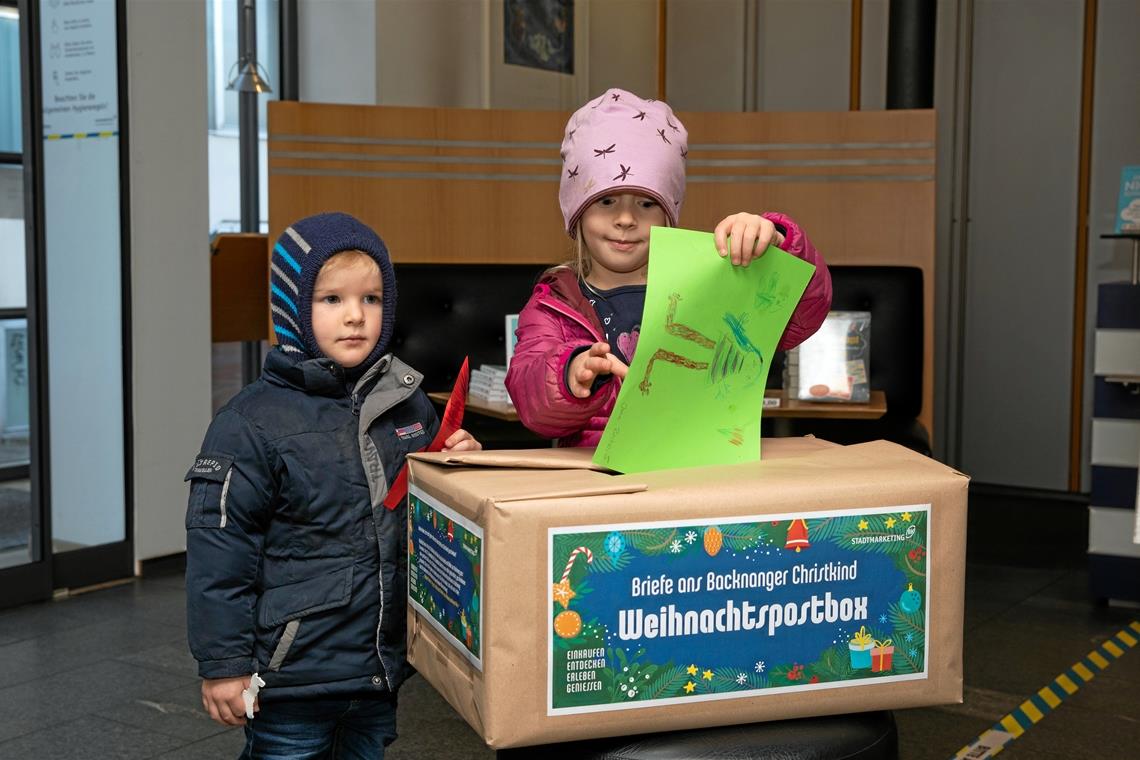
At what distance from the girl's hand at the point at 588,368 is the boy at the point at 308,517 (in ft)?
0.57

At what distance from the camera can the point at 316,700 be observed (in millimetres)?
1509

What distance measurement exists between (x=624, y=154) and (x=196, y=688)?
2.21 m

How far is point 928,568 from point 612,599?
0.30 m

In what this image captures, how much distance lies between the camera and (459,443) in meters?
1.44

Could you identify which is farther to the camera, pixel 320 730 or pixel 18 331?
pixel 18 331

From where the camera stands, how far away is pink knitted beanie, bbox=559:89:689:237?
1490 millimetres

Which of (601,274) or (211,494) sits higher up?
(601,274)

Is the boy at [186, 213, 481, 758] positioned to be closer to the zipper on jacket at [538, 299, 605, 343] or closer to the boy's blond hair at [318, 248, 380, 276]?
the boy's blond hair at [318, 248, 380, 276]

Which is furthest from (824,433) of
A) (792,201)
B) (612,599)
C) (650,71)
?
(650,71)

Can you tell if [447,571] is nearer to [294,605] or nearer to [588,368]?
[588,368]

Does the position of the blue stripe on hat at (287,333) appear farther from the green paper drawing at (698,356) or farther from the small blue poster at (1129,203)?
the small blue poster at (1129,203)

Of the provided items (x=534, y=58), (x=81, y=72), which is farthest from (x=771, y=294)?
(x=534, y=58)

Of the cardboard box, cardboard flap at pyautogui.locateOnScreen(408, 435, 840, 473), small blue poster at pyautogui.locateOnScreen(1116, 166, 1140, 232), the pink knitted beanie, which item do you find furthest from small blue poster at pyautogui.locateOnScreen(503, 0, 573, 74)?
the cardboard box

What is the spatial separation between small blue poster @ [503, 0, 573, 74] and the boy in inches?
176
